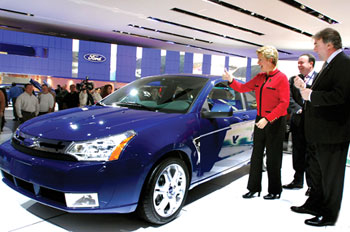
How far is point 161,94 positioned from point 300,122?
179cm

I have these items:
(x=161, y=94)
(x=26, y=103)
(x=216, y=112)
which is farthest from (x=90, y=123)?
(x=26, y=103)

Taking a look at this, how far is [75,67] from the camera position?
18531 millimetres

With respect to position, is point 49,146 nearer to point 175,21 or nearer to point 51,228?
point 51,228

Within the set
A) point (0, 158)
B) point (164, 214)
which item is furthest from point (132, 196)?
point (0, 158)

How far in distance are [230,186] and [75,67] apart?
57.2 feet

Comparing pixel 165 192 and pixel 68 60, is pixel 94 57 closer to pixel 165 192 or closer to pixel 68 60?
pixel 68 60

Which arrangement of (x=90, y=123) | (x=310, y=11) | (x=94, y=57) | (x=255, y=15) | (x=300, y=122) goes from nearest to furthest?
(x=90, y=123) → (x=300, y=122) → (x=310, y=11) → (x=255, y=15) → (x=94, y=57)

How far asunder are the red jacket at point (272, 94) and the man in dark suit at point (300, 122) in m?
0.64

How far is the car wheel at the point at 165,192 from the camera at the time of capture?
2068mm

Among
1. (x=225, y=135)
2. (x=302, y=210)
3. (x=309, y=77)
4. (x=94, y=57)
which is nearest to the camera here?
(x=302, y=210)

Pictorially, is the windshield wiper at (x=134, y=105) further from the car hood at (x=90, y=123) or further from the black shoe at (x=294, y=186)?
the black shoe at (x=294, y=186)

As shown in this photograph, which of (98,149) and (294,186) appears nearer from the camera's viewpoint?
(98,149)

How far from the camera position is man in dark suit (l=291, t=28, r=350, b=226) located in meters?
2.14

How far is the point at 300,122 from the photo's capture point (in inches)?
132
